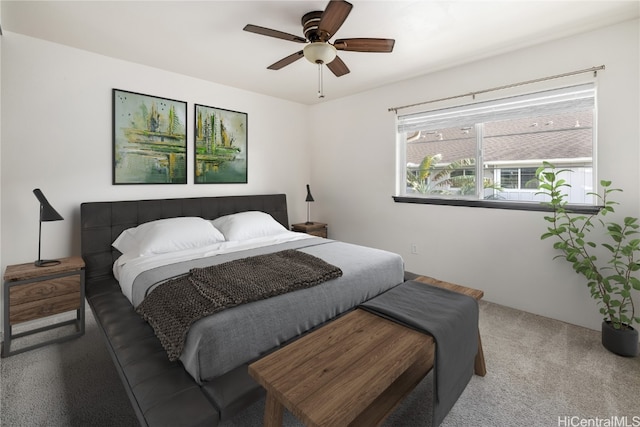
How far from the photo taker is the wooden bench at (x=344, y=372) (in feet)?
3.63

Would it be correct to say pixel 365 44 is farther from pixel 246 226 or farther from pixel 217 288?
pixel 246 226

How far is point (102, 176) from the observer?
296 cm

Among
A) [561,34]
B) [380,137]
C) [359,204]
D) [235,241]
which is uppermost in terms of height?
[561,34]

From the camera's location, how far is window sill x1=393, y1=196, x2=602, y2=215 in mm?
2568

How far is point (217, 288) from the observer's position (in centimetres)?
179

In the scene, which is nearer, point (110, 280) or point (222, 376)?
point (222, 376)

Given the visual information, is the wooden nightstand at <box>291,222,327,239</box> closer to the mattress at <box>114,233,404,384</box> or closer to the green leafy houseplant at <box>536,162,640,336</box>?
the mattress at <box>114,233,404,384</box>

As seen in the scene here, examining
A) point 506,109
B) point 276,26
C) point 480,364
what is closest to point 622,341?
point 480,364

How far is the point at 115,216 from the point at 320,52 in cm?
237

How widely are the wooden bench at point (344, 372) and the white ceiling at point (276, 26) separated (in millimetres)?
2082

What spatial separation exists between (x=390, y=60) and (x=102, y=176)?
2997 millimetres

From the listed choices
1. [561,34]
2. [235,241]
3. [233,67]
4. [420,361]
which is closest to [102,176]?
[235,241]

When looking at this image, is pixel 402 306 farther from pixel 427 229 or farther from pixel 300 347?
pixel 427 229

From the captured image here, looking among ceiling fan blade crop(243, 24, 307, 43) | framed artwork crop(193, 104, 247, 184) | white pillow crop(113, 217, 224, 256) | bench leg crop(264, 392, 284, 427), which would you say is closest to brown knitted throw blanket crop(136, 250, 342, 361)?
bench leg crop(264, 392, 284, 427)
